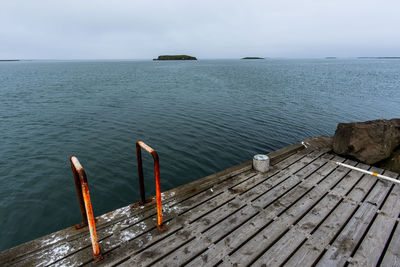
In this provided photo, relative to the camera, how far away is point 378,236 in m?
3.83

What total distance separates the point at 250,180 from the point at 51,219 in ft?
20.0

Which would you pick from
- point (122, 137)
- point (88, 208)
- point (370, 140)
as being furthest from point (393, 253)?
point (122, 137)

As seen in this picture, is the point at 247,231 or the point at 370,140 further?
the point at 370,140

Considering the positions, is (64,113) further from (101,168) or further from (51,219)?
(51,219)

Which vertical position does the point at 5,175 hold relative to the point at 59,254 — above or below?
below

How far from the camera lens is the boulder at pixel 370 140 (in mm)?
6598

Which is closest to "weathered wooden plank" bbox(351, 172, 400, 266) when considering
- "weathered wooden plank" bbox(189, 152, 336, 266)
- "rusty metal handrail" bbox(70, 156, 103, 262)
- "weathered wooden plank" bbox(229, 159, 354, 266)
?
"weathered wooden plank" bbox(229, 159, 354, 266)

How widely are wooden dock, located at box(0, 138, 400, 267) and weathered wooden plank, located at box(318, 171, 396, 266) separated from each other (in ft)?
0.06

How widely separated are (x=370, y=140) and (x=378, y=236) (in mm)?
4127

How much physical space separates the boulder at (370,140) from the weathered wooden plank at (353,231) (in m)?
1.70

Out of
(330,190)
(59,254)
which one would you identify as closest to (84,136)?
(59,254)

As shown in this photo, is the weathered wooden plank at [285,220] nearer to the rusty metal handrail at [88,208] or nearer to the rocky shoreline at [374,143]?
the rocky shoreline at [374,143]

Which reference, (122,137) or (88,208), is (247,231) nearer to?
(88,208)

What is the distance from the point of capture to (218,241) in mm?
3693
